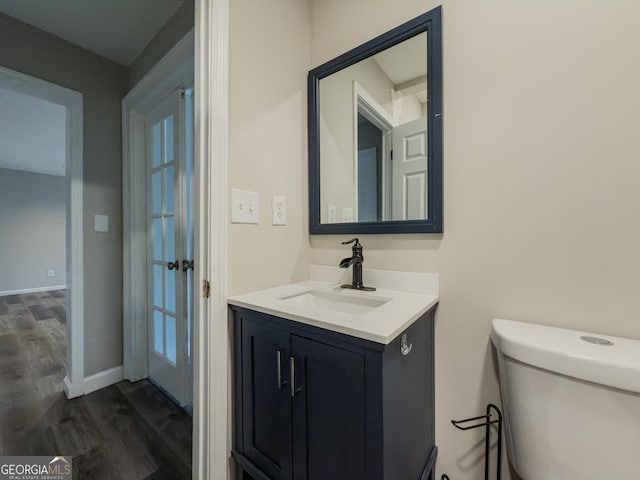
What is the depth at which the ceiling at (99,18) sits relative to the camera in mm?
1380

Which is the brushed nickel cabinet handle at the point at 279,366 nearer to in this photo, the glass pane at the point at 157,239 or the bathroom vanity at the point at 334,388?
the bathroom vanity at the point at 334,388

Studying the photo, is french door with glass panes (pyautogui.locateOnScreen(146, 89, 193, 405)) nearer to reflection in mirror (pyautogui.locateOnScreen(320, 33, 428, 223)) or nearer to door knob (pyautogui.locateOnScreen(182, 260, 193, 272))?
door knob (pyautogui.locateOnScreen(182, 260, 193, 272))

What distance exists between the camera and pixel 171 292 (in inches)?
66.6

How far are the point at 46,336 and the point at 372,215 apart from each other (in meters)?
3.64

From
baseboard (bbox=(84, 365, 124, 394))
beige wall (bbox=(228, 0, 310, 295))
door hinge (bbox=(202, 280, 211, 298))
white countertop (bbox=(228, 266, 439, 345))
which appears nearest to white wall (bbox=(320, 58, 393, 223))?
beige wall (bbox=(228, 0, 310, 295))

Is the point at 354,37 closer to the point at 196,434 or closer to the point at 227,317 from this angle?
the point at 227,317

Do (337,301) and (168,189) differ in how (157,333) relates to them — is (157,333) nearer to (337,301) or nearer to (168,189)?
(168,189)

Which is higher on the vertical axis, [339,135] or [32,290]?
[339,135]

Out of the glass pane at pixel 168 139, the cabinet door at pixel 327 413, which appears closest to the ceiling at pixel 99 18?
the glass pane at pixel 168 139

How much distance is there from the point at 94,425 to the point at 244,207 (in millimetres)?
1585

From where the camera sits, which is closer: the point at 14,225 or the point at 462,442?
the point at 462,442

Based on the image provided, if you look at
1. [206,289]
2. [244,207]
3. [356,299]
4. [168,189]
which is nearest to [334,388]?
[356,299]

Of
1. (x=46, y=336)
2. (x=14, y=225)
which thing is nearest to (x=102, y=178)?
(x=46, y=336)

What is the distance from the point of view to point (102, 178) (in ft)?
5.87
